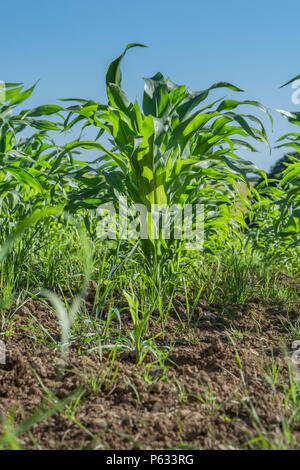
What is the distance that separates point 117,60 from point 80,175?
2.09 feet

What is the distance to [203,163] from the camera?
223 cm

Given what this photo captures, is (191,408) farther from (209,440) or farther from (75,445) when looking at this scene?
(75,445)

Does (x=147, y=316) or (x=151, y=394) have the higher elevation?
(x=147, y=316)

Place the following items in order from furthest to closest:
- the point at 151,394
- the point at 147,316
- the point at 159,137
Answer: the point at 159,137, the point at 147,316, the point at 151,394
